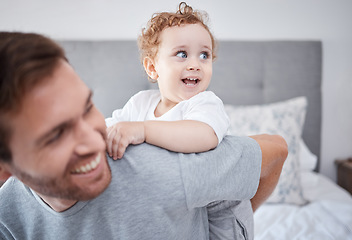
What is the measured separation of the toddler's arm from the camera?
2.16 feet

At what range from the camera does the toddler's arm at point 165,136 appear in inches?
26.0

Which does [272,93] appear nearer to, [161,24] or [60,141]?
[161,24]

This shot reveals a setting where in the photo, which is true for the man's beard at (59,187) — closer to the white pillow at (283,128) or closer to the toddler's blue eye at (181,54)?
the toddler's blue eye at (181,54)

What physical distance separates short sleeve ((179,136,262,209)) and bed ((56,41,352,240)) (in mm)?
986

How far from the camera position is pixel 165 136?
693 millimetres

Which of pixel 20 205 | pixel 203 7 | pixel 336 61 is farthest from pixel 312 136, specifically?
pixel 20 205

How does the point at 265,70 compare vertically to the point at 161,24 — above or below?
→ below

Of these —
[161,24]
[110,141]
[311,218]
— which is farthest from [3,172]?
[311,218]

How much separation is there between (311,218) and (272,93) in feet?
3.09

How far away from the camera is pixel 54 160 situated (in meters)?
0.52

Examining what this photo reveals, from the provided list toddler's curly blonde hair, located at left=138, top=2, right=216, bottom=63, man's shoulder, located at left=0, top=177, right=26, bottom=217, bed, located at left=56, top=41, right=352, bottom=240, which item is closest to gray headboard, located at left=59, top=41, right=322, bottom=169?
bed, located at left=56, top=41, right=352, bottom=240

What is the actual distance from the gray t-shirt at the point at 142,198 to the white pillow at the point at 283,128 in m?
1.15

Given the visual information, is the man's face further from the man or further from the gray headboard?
the gray headboard

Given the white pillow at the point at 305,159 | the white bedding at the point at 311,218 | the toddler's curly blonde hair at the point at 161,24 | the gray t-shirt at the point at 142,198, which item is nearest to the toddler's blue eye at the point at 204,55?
the toddler's curly blonde hair at the point at 161,24
